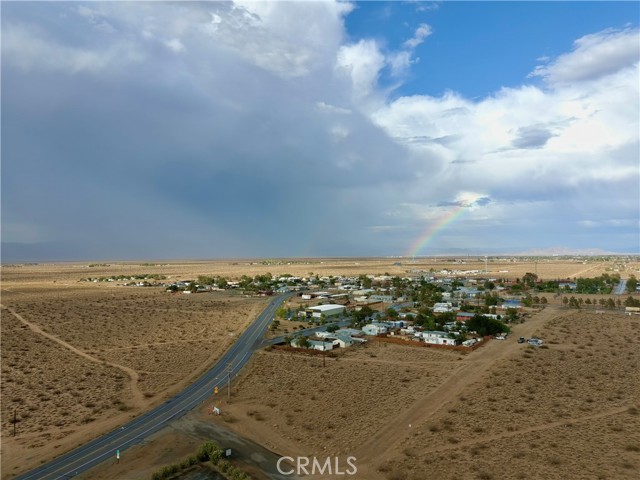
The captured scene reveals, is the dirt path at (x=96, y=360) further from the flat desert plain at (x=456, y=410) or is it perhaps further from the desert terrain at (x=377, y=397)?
the flat desert plain at (x=456, y=410)

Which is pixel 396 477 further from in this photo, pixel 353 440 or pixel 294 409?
pixel 294 409

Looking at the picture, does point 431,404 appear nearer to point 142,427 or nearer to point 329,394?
point 329,394

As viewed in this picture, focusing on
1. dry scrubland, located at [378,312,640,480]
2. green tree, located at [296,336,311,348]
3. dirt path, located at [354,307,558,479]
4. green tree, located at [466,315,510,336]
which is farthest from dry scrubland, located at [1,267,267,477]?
green tree, located at [466,315,510,336]

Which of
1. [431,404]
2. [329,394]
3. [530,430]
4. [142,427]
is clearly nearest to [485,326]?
[431,404]

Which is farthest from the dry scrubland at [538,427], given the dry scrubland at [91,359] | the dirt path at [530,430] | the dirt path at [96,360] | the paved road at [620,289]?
the paved road at [620,289]

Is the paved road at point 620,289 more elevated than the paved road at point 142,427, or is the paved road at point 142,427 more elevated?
the paved road at point 620,289

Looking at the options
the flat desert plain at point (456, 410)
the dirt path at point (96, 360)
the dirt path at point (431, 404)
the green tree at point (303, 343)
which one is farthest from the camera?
the green tree at point (303, 343)

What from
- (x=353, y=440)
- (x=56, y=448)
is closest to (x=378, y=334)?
(x=353, y=440)
